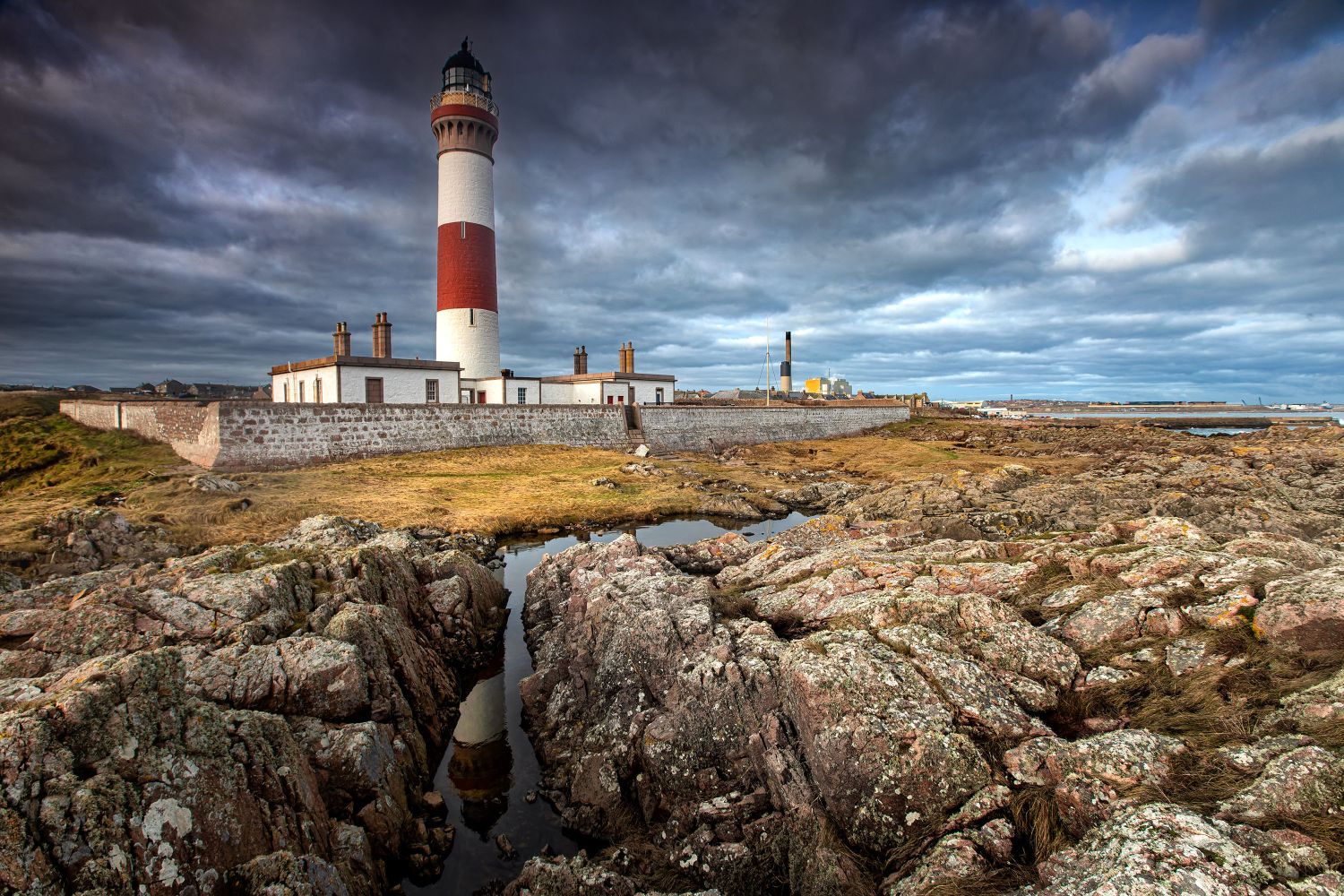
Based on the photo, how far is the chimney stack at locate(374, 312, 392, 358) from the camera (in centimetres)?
3803

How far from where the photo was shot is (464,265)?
38.9m

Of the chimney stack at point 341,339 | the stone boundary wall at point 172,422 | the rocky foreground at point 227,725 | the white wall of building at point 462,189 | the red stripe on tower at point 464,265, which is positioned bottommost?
the rocky foreground at point 227,725

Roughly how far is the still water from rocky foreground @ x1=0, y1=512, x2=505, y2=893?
0.26m

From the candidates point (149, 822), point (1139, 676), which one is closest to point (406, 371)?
point (149, 822)

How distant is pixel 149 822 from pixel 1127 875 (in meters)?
7.21

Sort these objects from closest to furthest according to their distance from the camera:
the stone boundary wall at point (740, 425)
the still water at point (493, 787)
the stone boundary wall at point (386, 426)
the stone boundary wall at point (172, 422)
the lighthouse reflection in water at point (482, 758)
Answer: the still water at point (493, 787) < the lighthouse reflection in water at point (482, 758) < the stone boundary wall at point (172, 422) < the stone boundary wall at point (386, 426) < the stone boundary wall at point (740, 425)

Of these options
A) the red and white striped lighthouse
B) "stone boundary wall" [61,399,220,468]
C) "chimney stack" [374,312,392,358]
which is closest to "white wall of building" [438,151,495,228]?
the red and white striped lighthouse

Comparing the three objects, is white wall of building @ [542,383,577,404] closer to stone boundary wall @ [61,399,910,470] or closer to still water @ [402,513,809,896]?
stone boundary wall @ [61,399,910,470]

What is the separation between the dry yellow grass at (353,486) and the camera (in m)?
18.0

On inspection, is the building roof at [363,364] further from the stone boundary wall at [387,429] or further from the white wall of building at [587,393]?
the white wall of building at [587,393]

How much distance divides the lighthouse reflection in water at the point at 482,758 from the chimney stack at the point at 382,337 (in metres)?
32.1

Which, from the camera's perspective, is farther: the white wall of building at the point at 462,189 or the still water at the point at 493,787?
the white wall of building at the point at 462,189

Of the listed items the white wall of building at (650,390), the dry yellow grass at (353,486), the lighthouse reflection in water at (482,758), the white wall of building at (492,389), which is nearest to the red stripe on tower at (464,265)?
the white wall of building at (492,389)

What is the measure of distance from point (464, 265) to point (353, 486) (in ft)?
63.1
